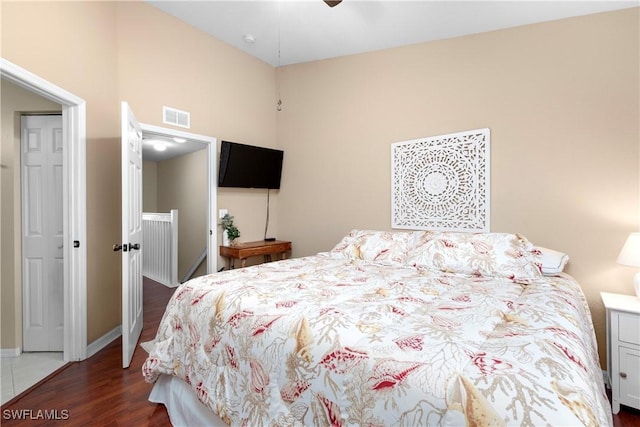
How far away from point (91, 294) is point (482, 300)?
2882 mm

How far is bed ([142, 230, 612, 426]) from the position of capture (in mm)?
897

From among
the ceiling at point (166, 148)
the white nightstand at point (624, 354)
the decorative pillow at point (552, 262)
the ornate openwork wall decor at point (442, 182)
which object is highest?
the ceiling at point (166, 148)

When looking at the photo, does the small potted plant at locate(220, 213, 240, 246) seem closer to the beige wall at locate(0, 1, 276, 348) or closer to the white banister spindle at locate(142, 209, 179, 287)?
the beige wall at locate(0, 1, 276, 348)

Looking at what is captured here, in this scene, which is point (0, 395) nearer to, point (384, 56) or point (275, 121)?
point (275, 121)

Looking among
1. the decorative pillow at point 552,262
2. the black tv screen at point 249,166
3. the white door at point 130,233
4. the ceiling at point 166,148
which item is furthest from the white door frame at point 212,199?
the decorative pillow at point 552,262

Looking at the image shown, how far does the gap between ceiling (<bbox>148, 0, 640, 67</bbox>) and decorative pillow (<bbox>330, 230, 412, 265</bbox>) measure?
1910 mm

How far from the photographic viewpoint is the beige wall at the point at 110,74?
7.13 ft

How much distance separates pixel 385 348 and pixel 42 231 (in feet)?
9.81

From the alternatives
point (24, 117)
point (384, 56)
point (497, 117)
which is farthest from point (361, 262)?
point (24, 117)

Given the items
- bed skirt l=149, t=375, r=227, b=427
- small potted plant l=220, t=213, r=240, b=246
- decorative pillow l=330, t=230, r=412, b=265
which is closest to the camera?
bed skirt l=149, t=375, r=227, b=427

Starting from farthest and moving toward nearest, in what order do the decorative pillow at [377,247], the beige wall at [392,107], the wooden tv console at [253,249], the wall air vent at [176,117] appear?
the wooden tv console at [253,249] → the wall air vent at [176,117] → the decorative pillow at [377,247] → the beige wall at [392,107]

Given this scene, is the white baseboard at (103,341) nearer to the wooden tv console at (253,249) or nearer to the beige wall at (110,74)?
the beige wall at (110,74)

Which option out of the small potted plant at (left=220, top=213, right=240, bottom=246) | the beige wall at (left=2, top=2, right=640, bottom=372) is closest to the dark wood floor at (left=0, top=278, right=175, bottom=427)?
the beige wall at (left=2, top=2, right=640, bottom=372)

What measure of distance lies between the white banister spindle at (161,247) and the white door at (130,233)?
212 cm
